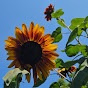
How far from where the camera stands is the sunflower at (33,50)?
150 cm

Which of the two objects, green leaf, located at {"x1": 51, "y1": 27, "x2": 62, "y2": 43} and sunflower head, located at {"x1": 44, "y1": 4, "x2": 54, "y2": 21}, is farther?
sunflower head, located at {"x1": 44, "y1": 4, "x2": 54, "y2": 21}

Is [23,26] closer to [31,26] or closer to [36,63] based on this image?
[31,26]

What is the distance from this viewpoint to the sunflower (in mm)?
1503

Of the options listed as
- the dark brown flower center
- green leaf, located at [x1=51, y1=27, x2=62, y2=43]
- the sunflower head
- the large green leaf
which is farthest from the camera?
the sunflower head

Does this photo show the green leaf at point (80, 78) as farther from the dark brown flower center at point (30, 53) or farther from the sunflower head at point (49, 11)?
the sunflower head at point (49, 11)

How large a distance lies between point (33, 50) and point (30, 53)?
7 cm

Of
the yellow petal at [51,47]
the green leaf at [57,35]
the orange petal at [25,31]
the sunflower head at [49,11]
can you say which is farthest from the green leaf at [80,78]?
the sunflower head at [49,11]

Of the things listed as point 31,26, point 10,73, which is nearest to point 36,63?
point 31,26

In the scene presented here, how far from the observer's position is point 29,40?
5.54ft

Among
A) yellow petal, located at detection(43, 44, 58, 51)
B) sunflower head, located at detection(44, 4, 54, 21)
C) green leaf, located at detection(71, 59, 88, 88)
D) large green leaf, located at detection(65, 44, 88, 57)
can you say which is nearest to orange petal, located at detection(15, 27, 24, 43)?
yellow petal, located at detection(43, 44, 58, 51)

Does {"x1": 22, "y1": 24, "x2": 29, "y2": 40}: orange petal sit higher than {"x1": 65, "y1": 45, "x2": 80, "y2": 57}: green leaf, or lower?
higher

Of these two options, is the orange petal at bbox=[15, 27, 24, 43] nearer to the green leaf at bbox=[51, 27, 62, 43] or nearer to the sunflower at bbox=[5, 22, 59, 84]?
the sunflower at bbox=[5, 22, 59, 84]

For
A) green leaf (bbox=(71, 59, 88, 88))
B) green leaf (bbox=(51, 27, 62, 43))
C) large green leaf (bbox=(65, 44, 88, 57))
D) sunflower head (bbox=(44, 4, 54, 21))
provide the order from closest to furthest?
green leaf (bbox=(71, 59, 88, 88))
large green leaf (bbox=(65, 44, 88, 57))
green leaf (bbox=(51, 27, 62, 43))
sunflower head (bbox=(44, 4, 54, 21))

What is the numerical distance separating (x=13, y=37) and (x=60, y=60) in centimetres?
76
